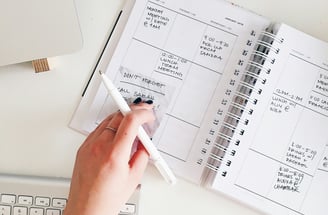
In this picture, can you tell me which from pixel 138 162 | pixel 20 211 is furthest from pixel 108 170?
pixel 20 211

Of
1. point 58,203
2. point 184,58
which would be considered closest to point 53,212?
point 58,203

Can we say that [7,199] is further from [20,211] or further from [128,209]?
[128,209]

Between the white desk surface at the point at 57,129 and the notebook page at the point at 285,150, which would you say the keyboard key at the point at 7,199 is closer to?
the white desk surface at the point at 57,129

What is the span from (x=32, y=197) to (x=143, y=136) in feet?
0.56

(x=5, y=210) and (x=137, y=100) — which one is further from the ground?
(x=137, y=100)

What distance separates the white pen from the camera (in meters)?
0.66

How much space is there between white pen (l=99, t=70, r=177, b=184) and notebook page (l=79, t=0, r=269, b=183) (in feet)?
0.09

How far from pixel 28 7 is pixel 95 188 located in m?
0.23

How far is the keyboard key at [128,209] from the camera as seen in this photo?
27.6 inches

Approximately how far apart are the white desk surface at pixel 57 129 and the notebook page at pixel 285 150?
0.04 meters

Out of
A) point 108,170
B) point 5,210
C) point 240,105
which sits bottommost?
point 5,210

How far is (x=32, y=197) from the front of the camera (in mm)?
699

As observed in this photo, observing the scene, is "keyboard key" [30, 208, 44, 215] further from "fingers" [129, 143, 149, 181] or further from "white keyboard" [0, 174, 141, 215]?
"fingers" [129, 143, 149, 181]

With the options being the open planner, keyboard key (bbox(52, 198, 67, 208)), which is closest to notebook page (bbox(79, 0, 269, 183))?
the open planner
